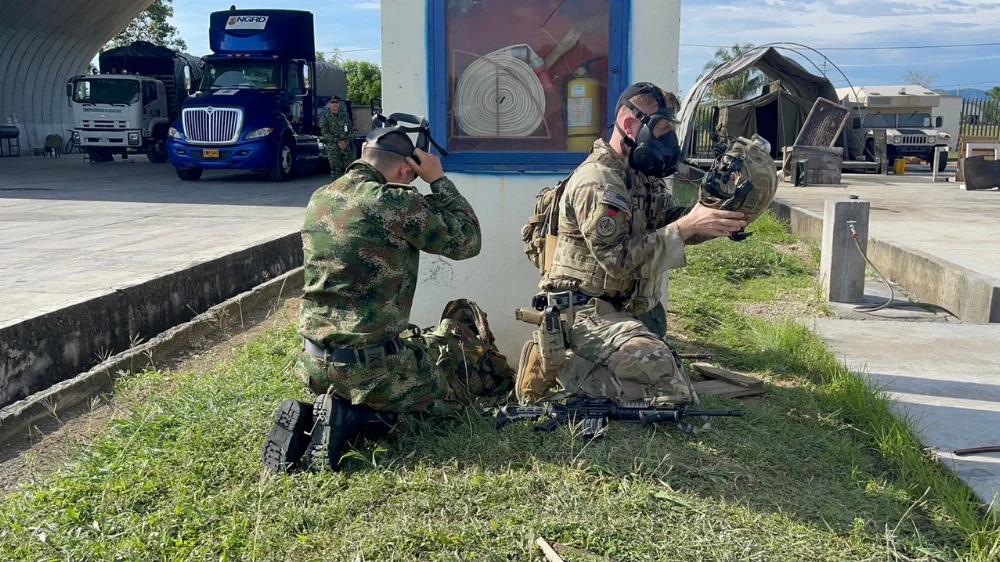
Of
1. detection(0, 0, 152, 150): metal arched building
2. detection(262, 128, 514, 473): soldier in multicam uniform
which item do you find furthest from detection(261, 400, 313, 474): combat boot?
detection(0, 0, 152, 150): metal arched building

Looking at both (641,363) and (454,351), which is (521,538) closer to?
(641,363)

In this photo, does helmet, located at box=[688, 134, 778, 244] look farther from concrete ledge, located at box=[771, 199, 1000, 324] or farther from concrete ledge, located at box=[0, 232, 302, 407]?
concrete ledge, located at box=[0, 232, 302, 407]

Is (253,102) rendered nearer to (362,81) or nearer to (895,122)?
(895,122)

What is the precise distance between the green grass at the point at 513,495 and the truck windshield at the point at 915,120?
20697mm

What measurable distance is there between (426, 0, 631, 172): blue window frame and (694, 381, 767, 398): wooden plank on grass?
1.40 meters

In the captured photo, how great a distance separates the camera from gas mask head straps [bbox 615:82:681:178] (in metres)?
3.46

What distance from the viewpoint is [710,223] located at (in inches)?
128

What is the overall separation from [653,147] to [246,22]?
13.8 metres

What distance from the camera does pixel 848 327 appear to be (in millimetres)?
5469

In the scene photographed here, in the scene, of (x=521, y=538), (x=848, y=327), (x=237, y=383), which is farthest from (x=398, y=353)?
(x=848, y=327)

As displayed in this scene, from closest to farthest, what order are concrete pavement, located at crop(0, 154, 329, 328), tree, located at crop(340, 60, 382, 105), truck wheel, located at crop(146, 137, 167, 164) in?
concrete pavement, located at crop(0, 154, 329, 328), truck wheel, located at crop(146, 137, 167, 164), tree, located at crop(340, 60, 382, 105)

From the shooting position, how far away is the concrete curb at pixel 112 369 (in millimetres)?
4008

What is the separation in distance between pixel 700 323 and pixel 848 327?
0.98 meters


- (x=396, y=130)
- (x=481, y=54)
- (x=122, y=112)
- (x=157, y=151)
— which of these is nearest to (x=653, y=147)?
(x=396, y=130)
